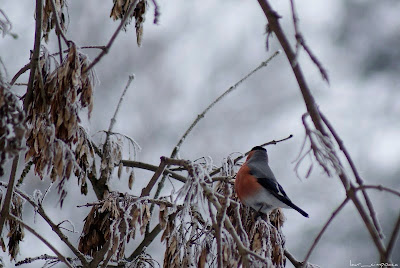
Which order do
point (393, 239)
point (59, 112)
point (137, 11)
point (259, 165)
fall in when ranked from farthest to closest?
point (259, 165), point (137, 11), point (59, 112), point (393, 239)

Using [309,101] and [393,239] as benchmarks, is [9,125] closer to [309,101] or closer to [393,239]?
[309,101]

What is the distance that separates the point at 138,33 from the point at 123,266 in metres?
0.65

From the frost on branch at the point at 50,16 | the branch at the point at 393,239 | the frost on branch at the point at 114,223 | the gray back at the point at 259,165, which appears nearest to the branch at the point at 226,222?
the frost on branch at the point at 114,223

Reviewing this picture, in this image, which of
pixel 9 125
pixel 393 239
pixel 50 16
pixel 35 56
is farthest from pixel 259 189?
pixel 393 239

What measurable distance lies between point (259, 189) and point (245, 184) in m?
0.05

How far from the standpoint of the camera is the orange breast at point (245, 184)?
2.05 meters

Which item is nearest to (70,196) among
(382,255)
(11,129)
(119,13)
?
(119,13)

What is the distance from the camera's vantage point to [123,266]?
189 cm

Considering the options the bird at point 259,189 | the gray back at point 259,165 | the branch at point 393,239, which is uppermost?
the gray back at point 259,165

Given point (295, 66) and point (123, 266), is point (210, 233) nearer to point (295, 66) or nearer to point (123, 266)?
point (123, 266)

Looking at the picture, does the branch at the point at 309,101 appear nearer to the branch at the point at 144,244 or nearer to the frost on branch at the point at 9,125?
the frost on branch at the point at 9,125

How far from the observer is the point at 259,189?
2.12 meters

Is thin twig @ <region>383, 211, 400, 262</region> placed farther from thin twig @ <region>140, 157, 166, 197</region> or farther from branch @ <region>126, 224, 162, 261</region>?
branch @ <region>126, 224, 162, 261</region>

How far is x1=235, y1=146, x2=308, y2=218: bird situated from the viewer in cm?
199
